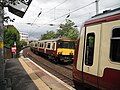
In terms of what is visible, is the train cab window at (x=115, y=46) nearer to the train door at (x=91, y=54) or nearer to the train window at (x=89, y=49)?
the train door at (x=91, y=54)

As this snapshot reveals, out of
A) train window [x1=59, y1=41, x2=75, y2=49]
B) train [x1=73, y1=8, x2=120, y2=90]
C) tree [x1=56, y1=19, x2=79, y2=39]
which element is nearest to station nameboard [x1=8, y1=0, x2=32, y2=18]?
train [x1=73, y1=8, x2=120, y2=90]

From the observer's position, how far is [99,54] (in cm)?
941

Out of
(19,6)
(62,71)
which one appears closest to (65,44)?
(62,71)

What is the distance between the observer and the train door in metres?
9.62

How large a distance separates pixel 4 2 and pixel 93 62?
5.02m

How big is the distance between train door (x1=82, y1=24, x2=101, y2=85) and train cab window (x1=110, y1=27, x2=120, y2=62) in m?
0.88

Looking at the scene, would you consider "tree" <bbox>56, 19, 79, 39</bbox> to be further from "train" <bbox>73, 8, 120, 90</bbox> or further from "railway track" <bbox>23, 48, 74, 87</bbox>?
"train" <bbox>73, 8, 120, 90</bbox>

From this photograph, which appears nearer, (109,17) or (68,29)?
(109,17)

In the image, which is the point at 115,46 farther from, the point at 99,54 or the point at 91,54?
the point at 91,54

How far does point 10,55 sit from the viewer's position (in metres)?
47.0

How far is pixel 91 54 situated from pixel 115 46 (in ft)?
5.35

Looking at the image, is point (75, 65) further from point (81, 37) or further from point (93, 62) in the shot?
point (93, 62)

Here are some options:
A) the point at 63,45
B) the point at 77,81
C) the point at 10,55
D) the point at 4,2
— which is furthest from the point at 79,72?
the point at 10,55

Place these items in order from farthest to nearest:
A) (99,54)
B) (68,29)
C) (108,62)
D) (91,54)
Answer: (68,29) < (91,54) < (99,54) < (108,62)
